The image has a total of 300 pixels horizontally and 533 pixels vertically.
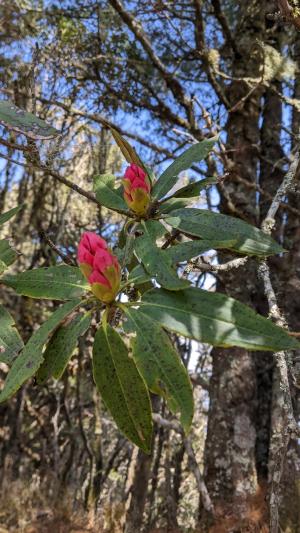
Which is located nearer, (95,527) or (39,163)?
(39,163)

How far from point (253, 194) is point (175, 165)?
2.67 metres

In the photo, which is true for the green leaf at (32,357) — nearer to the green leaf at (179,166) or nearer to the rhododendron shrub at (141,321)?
the rhododendron shrub at (141,321)

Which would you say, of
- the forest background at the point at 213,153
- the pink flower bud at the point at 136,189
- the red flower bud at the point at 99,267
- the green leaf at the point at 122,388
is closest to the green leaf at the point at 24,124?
the pink flower bud at the point at 136,189

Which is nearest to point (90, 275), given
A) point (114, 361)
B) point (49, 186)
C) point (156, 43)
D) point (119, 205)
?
point (114, 361)

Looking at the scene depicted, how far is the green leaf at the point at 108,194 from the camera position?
40.0 inches

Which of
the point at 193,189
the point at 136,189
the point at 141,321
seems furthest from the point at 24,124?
the point at 141,321

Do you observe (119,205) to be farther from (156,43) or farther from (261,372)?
(156,43)

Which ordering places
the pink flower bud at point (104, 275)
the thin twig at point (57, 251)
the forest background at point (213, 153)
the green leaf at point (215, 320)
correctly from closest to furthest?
the green leaf at point (215, 320)
the pink flower bud at point (104, 275)
the thin twig at point (57, 251)
the forest background at point (213, 153)

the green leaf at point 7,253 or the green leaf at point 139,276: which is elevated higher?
the green leaf at point 7,253

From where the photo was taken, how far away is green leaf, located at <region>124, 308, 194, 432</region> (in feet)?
2.04

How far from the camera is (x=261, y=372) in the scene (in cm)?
366

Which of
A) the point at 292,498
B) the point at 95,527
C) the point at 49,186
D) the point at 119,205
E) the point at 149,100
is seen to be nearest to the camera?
the point at 119,205

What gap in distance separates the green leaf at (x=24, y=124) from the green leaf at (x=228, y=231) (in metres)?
0.27

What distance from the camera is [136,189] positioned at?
3.00 ft
